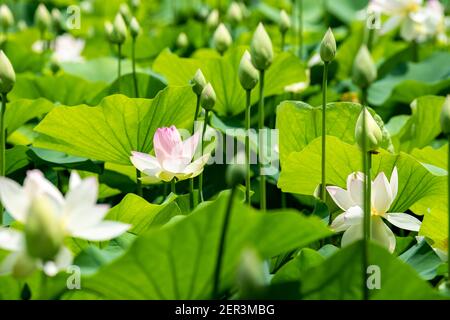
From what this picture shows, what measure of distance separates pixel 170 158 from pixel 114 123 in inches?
5.9

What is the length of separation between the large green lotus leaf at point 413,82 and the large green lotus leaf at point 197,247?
994mm

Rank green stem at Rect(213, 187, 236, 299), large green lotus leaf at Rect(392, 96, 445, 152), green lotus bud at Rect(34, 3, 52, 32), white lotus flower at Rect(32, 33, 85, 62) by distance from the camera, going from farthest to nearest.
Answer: white lotus flower at Rect(32, 33, 85, 62) < green lotus bud at Rect(34, 3, 52, 32) < large green lotus leaf at Rect(392, 96, 445, 152) < green stem at Rect(213, 187, 236, 299)

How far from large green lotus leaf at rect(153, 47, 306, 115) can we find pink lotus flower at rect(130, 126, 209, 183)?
1.26ft

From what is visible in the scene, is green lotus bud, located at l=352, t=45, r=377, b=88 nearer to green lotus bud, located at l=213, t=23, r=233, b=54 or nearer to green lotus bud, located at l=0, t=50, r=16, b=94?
green lotus bud, located at l=0, t=50, r=16, b=94

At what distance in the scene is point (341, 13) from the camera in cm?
276

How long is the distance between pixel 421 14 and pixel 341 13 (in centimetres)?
78

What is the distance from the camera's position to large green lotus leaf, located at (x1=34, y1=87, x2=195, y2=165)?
120 centimetres

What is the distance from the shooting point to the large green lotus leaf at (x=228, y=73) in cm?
148

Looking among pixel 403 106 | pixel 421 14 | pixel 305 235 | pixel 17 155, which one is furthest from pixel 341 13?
pixel 305 235

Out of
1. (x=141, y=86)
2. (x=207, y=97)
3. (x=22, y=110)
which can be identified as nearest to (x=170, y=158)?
(x=207, y=97)

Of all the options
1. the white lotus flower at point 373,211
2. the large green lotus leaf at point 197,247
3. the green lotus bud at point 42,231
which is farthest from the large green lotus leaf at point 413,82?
the green lotus bud at point 42,231

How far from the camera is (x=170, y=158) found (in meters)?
1.09

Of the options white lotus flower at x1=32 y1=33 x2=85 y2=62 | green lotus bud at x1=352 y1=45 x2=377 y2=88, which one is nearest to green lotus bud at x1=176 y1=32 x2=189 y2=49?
white lotus flower at x1=32 y1=33 x2=85 y2=62

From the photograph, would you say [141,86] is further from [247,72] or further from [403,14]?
[403,14]
